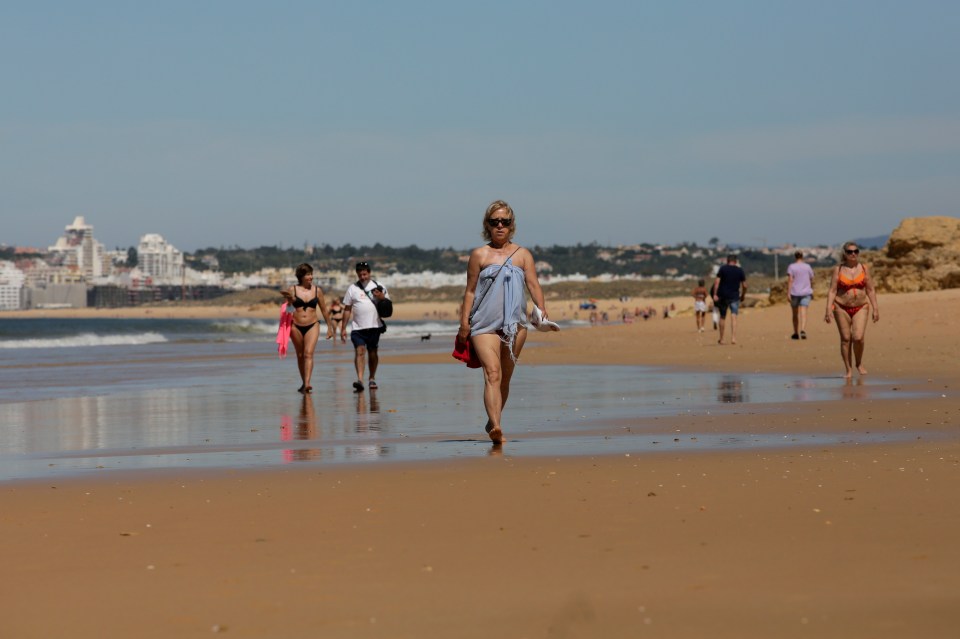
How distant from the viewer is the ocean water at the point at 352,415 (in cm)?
855

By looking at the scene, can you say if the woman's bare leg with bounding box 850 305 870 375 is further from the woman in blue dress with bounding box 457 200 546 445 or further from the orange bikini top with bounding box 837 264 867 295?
the woman in blue dress with bounding box 457 200 546 445

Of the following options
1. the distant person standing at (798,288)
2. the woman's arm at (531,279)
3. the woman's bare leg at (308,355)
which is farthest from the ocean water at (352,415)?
the distant person standing at (798,288)

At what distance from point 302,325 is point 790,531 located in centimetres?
1048

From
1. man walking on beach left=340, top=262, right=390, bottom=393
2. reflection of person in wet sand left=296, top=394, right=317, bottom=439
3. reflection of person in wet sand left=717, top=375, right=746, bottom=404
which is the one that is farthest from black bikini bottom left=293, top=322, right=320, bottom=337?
reflection of person in wet sand left=717, top=375, right=746, bottom=404

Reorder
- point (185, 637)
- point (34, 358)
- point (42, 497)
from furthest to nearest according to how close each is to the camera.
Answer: point (34, 358) < point (42, 497) < point (185, 637)

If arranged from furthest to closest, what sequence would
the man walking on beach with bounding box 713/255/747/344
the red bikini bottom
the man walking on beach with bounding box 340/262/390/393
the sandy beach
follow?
the man walking on beach with bounding box 713/255/747/344
the man walking on beach with bounding box 340/262/390/393
the red bikini bottom
the sandy beach

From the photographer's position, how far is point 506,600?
415cm

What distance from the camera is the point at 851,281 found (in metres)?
15.0

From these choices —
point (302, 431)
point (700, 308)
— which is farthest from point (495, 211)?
point (700, 308)

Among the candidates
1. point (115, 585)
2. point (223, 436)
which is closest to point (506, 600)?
point (115, 585)

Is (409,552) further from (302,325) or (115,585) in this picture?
(302,325)

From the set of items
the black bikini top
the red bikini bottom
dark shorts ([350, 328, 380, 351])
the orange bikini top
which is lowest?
dark shorts ([350, 328, 380, 351])

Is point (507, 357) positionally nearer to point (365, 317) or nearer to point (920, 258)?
point (365, 317)

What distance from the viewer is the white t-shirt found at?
16.0m
